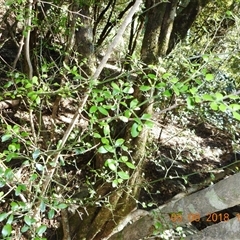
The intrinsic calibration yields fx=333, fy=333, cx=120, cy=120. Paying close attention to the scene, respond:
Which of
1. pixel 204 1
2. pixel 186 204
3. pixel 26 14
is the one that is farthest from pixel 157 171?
pixel 26 14

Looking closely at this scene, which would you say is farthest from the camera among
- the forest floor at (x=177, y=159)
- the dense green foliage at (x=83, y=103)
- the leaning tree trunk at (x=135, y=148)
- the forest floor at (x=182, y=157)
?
the forest floor at (x=182, y=157)

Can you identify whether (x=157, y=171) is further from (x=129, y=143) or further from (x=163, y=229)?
(x=163, y=229)

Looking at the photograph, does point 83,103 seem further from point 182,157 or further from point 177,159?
point 182,157

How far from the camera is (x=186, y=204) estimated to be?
2328 mm

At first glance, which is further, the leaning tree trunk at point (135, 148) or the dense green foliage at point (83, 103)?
the leaning tree trunk at point (135, 148)

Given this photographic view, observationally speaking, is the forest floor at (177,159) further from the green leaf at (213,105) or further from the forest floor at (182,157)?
the green leaf at (213,105)

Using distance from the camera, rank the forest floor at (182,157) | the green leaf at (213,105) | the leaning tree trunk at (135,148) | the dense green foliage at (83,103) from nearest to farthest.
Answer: the green leaf at (213,105) < the dense green foliage at (83,103) < the leaning tree trunk at (135,148) < the forest floor at (182,157)

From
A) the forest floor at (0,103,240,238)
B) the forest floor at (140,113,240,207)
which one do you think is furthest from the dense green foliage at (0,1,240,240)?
the forest floor at (140,113,240,207)

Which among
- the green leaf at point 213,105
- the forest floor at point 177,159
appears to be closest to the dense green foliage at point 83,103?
the green leaf at point 213,105

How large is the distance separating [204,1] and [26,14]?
7.38 ft

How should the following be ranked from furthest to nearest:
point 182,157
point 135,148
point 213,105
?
point 182,157 → point 135,148 → point 213,105

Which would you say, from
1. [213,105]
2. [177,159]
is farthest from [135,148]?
[213,105]

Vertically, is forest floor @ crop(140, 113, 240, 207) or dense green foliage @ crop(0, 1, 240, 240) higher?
dense green foliage @ crop(0, 1, 240, 240)

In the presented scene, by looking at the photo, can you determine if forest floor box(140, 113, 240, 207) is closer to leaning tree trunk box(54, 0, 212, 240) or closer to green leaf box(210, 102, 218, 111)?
leaning tree trunk box(54, 0, 212, 240)
